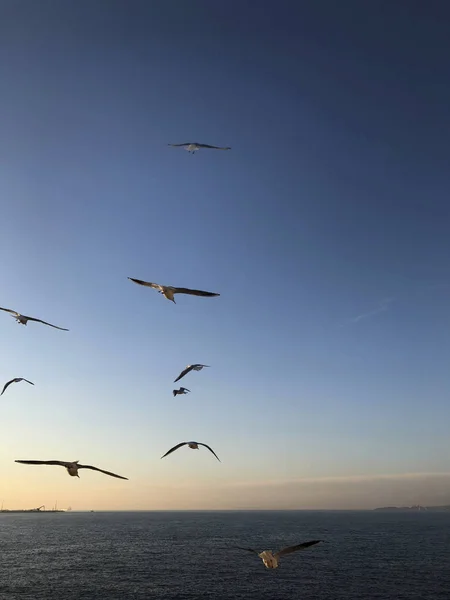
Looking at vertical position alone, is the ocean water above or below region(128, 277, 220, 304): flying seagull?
below

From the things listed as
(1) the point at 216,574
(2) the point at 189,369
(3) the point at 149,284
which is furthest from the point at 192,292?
(1) the point at 216,574

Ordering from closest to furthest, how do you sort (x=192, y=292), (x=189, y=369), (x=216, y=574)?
(x=192, y=292) → (x=189, y=369) → (x=216, y=574)

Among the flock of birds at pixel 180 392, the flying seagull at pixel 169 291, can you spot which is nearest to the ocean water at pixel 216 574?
the flock of birds at pixel 180 392

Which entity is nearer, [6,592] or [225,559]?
[6,592]

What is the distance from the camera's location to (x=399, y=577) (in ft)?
267

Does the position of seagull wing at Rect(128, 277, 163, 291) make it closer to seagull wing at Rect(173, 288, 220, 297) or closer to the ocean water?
seagull wing at Rect(173, 288, 220, 297)

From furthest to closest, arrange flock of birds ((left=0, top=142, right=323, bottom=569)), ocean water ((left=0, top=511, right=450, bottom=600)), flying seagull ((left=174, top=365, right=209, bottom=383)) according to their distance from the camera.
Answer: ocean water ((left=0, top=511, right=450, bottom=600)) < flying seagull ((left=174, top=365, right=209, bottom=383)) < flock of birds ((left=0, top=142, right=323, bottom=569))

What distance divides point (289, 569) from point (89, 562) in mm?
41231

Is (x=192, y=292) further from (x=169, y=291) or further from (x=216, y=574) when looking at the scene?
(x=216, y=574)

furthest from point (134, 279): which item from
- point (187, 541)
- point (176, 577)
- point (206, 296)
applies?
point (187, 541)

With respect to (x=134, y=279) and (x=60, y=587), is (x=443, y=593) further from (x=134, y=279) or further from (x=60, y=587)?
(x=134, y=279)

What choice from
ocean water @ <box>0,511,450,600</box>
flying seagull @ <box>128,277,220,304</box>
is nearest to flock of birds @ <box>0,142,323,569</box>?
flying seagull @ <box>128,277,220,304</box>

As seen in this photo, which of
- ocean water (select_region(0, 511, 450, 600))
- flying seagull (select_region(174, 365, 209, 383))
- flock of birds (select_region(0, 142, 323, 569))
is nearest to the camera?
flock of birds (select_region(0, 142, 323, 569))

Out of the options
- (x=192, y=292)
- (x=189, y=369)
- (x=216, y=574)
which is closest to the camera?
(x=192, y=292)
